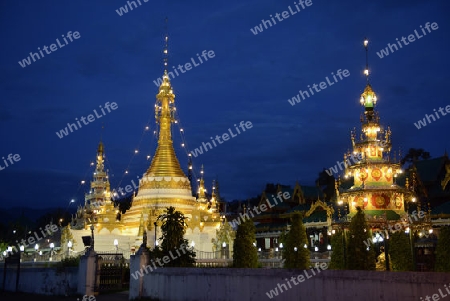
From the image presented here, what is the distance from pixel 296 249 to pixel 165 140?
3435 cm

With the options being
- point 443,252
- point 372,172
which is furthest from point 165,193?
point 443,252

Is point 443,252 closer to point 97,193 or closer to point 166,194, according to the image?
point 166,194

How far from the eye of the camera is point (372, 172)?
98.0ft

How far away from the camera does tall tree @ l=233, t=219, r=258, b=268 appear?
21.7 metres

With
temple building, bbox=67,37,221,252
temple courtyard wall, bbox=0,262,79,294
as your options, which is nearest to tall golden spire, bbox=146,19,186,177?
temple building, bbox=67,37,221,252

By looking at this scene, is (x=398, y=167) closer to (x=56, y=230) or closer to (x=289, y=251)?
(x=289, y=251)

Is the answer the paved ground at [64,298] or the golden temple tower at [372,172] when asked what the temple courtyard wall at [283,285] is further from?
the golden temple tower at [372,172]

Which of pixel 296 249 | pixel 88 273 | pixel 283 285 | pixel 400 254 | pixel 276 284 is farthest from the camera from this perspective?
pixel 88 273

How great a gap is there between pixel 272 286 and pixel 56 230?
4550 centimetres

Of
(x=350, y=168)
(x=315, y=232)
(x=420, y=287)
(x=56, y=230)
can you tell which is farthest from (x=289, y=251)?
(x=56, y=230)

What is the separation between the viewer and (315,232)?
57781 millimetres

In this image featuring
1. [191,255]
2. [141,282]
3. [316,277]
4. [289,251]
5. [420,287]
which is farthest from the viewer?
[191,255]

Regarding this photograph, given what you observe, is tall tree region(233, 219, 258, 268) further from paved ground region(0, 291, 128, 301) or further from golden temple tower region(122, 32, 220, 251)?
golden temple tower region(122, 32, 220, 251)

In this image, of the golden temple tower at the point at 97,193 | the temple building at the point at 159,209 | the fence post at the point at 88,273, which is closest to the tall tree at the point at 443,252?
the fence post at the point at 88,273
